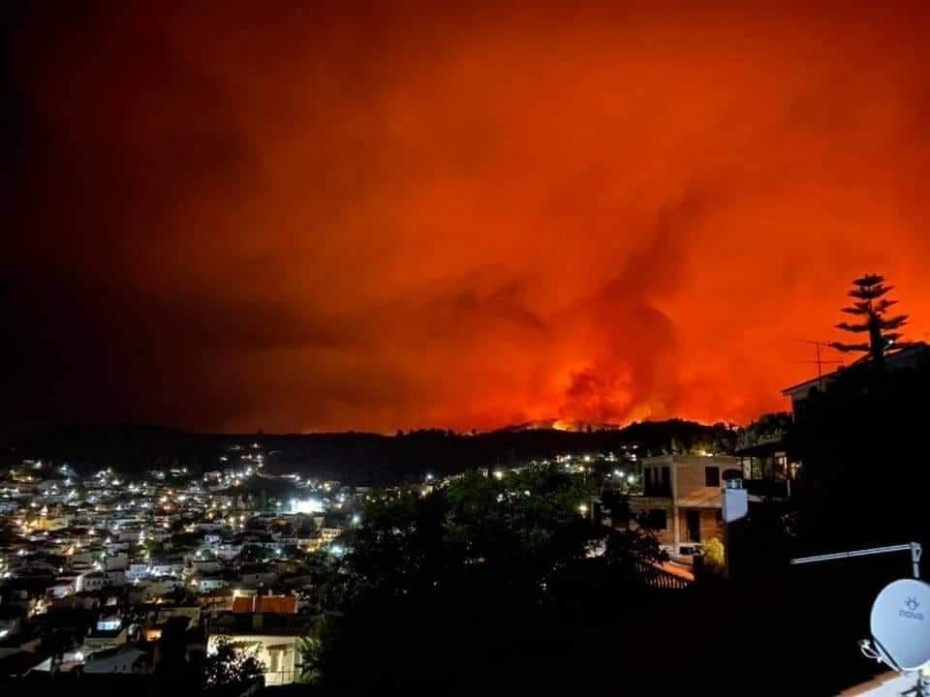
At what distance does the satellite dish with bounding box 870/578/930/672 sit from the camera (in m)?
4.82

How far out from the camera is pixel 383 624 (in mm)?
13109

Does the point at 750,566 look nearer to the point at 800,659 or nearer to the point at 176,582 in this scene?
the point at 800,659

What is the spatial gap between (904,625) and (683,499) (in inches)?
938

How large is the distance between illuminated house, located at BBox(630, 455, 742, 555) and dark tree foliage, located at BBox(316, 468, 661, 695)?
992cm

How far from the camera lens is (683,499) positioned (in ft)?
90.9

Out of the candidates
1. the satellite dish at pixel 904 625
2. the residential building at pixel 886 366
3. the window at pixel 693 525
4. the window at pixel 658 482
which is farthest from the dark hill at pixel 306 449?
the satellite dish at pixel 904 625

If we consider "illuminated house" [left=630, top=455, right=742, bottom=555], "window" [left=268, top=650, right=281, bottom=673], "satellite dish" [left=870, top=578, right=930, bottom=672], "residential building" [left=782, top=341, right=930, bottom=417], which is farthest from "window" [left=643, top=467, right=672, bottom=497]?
"satellite dish" [left=870, top=578, right=930, bottom=672]

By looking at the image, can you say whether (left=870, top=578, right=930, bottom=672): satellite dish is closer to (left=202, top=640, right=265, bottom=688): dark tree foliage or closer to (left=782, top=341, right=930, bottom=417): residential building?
(left=202, top=640, right=265, bottom=688): dark tree foliage

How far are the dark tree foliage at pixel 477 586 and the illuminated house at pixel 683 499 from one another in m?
9.92

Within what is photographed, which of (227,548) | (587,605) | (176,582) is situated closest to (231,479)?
(227,548)

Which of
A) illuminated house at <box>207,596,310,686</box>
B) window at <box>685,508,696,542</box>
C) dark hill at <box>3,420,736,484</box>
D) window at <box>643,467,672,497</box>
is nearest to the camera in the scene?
illuminated house at <box>207,596,310,686</box>

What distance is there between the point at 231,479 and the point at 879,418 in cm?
15265

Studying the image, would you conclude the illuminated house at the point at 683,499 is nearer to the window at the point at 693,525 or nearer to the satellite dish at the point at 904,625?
the window at the point at 693,525

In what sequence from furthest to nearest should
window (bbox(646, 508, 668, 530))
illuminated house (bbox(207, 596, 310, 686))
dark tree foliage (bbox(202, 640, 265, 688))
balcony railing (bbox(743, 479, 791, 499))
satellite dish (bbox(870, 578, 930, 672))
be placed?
window (bbox(646, 508, 668, 530)), illuminated house (bbox(207, 596, 310, 686)), balcony railing (bbox(743, 479, 791, 499)), dark tree foliage (bbox(202, 640, 265, 688)), satellite dish (bbox(870, 578, 930, 672))
